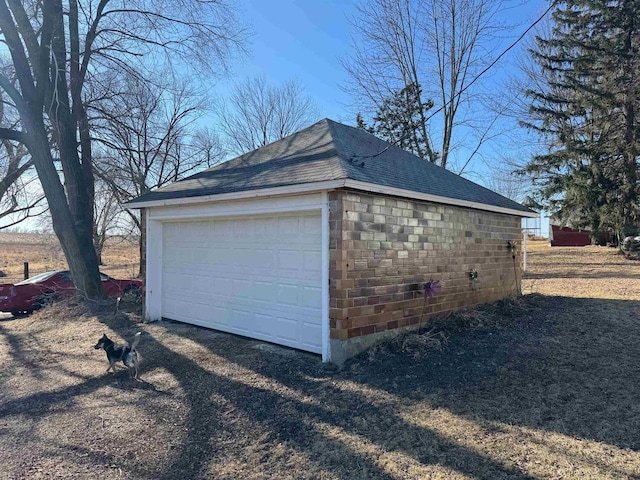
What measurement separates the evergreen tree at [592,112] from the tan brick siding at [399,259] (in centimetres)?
1232

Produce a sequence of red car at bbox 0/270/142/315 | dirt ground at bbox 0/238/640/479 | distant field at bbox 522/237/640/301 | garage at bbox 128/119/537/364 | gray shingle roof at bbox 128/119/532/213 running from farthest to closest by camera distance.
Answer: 1. red car at bbox 0/270/142/315
2. distant field at bbox 522/237/640/301
3. gray shingle roof at bbox 128/119/532/213
4. garage at bbox 128/119/537/364
5. dirt ground at bbox 0/238/640/479

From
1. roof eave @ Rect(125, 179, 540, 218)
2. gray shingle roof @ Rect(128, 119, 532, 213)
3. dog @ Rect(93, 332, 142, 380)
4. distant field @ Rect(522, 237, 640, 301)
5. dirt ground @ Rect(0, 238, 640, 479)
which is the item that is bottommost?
dirt ground @ Rect(0, 238, 640, 479)

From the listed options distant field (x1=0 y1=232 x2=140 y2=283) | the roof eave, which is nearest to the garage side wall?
the roof eave

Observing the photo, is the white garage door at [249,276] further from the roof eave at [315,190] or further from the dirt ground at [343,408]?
the roof eave at [315,190]

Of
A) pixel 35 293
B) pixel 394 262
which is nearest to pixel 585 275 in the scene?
pixel 394 262

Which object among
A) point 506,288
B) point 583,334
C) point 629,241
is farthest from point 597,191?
point 583,334

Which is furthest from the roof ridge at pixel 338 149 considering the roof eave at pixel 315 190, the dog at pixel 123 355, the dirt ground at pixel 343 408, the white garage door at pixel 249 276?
the dog at pixel 123 355

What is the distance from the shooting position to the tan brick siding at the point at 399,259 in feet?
17.1

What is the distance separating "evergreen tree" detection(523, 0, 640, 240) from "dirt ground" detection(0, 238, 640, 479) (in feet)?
42.3

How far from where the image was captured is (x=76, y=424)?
13.1ft

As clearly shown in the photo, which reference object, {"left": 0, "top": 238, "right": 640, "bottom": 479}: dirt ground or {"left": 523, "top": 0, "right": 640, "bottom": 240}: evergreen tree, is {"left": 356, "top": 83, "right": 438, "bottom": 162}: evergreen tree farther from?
{"left": 0, "top": 238, "right": 640, "bottom": 479}: dirt ground

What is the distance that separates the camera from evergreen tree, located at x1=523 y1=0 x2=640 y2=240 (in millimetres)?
17000

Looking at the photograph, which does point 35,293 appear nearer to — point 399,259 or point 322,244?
point 322,244

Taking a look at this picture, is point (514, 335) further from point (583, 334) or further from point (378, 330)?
point (378, 330)
